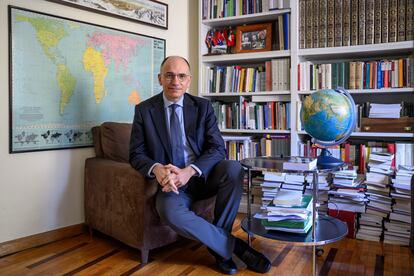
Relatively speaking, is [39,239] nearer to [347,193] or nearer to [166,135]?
[166,135]

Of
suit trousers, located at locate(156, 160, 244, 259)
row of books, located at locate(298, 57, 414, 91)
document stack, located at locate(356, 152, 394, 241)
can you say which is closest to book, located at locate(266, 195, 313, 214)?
suit trousers, located at locate(156, 160, 244, 259)

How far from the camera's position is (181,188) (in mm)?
2094

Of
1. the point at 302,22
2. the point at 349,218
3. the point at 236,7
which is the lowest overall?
the point at 349,218

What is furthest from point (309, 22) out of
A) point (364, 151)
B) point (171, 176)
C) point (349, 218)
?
point (171, 176)

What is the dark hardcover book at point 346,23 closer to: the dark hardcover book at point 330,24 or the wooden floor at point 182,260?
the dark hardcover book at point 330,24

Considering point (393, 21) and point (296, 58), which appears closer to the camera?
point (393, 21)

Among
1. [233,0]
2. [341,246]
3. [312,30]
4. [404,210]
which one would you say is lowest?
[341,246]

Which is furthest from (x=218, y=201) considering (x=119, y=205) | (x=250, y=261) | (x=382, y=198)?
(x=382, y=198)

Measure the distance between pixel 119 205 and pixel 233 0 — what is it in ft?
6.76

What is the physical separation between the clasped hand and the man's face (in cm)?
45

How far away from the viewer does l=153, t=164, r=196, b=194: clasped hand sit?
188 cm

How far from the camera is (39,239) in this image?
235 cm

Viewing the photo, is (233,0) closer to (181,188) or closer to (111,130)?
(111,130)

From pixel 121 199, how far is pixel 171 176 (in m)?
0.44
